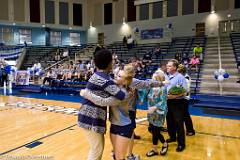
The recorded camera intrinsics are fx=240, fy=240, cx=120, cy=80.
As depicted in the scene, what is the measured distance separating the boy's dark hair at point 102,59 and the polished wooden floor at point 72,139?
1869 millimetres

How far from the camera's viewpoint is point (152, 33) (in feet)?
59.8

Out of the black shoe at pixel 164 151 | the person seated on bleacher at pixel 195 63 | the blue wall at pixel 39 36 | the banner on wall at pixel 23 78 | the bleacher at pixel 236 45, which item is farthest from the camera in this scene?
the blue wall at pixel 39 36

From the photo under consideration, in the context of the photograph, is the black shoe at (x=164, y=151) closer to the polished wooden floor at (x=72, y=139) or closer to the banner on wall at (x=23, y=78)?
the polished wooden floor at (x=72, y=139)

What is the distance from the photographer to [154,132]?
3.32m

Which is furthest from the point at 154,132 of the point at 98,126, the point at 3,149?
the point at 3,149

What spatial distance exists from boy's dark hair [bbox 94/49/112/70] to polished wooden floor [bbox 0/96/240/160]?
6.13 ft

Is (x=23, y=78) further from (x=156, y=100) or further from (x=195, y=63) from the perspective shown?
(x=156, y=100)

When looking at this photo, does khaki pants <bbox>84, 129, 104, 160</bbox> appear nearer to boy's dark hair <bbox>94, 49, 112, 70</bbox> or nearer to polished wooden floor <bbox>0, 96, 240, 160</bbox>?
boy's dark hair <bbox>94, 49, 112, 70</bbox>

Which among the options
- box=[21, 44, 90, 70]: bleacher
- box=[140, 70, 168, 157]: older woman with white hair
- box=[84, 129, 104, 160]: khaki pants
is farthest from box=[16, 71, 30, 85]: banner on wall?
box=[84, 129, 104, 160]: khaki pants

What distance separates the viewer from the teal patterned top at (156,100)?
3164 mm

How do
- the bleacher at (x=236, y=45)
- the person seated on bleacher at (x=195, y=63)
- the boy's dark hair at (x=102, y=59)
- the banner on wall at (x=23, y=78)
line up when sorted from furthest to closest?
the banner on wall at (x=23, y=78)
the bleacher at (x=236, y=45)
the person seated on bleacher at (x=195, y=63)
the boy's dark hair at (x=102, y=59)

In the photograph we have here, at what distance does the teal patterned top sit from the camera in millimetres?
3164

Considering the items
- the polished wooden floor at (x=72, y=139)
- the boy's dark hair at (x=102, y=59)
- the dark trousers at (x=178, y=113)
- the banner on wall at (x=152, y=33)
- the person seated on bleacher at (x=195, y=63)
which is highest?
the banner on wall at (x=152, y=33)

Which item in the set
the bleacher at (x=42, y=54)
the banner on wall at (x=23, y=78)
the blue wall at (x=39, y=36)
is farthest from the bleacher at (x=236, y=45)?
the blue wall at (x=39, y=36)
